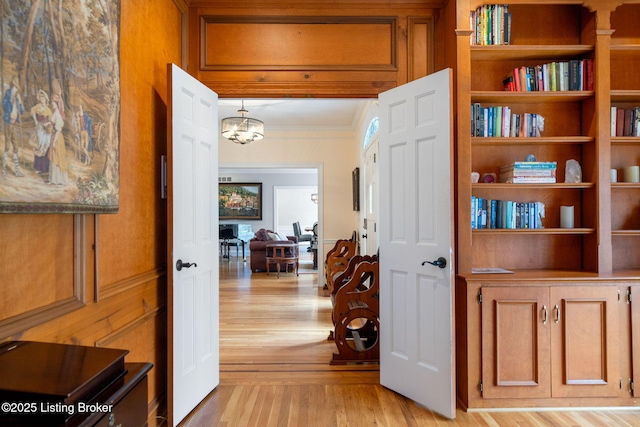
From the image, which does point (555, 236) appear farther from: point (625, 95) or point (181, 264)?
point (181, 264)

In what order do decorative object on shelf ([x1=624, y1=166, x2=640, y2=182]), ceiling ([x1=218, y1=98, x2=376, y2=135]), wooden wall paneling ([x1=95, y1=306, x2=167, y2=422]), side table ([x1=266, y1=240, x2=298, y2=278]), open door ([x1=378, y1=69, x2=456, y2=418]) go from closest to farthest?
wooden wall paneling ([x1=95, y1=306, x2=167, y2=422]), open door ([x1=378, y1=69, x2=456, y2=418]), decorative object on shelf ([x1=624, y1=166, x2=640, y2=182]), ceiling ([x1=218, y1=98, x2=376, y2=135]), side table ([x1=266, y1=240, x2=298, y2=278])

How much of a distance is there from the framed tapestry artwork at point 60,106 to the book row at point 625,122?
323 cm

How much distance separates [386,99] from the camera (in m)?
2.63

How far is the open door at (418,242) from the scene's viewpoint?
7.41 feet

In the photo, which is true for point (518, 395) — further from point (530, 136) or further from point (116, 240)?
point (116, 240)

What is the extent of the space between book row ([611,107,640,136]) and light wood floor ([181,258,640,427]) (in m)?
1.90

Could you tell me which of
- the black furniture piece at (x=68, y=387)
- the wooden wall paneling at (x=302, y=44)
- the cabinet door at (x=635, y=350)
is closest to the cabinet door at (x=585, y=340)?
the cabinet door at (x=635, y=350)

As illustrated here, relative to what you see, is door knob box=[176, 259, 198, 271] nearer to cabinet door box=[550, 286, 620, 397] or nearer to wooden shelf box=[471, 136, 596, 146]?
wooden shelf box=[471, 136, 596, 146]

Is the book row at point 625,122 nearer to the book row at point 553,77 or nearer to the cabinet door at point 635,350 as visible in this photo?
the book row at point 553,77

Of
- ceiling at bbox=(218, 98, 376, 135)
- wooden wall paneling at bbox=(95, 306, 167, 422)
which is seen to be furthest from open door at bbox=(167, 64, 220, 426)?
ceiling at bbox=(218, 98, 376, 135)

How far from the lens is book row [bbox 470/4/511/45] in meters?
2.54

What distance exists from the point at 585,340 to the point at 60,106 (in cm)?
311

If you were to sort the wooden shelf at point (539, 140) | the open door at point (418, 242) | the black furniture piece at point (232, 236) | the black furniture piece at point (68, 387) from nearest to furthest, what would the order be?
the black furniture piece at point (68, 387) < the open door at point (418, 242) < the wooden shelf at point (539, 140) < the black furniture piece at point (232, 236)

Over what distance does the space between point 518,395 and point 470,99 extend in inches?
78.2
